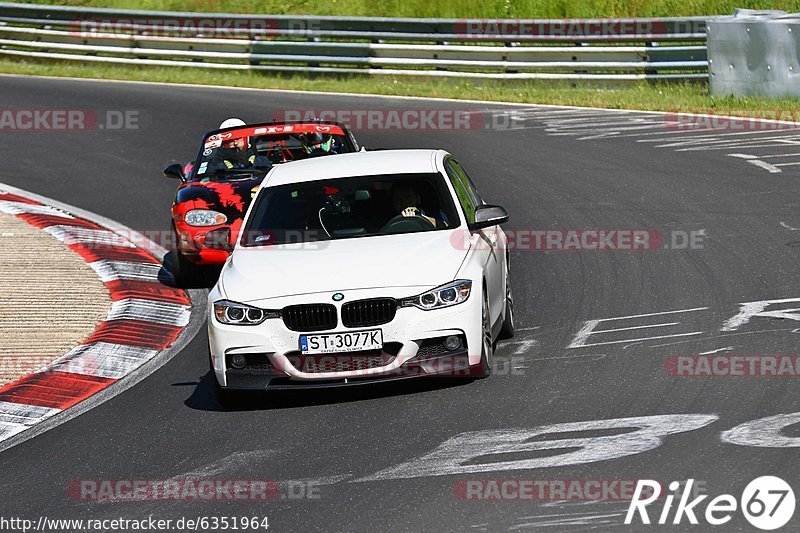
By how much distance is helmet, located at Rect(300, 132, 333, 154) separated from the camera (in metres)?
13.6

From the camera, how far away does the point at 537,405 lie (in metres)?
7.88

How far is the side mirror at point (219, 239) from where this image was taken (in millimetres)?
12422

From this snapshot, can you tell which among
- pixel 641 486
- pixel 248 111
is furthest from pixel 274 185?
pixel 248 111

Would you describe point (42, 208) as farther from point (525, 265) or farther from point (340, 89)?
point (340, 89)

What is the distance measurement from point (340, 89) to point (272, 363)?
17.0 meters

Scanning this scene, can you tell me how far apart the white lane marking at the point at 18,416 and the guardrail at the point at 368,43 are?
1559 centimetres

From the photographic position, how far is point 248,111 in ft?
72.9

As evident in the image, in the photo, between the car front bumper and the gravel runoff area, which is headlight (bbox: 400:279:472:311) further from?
the gravel runoff area

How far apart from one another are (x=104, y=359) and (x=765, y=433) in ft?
16.9

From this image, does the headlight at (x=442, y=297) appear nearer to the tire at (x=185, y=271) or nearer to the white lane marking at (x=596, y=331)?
the white lane marking at (x=596, y=331)

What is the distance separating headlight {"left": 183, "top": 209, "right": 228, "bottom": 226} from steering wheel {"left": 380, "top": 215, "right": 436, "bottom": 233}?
353 cm

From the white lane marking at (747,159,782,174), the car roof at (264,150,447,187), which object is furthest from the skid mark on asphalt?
the car roof at (264,150,447,187)

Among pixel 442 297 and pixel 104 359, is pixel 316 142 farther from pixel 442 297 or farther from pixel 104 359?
pixel 442 297

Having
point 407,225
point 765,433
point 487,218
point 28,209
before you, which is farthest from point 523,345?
point 28,209
